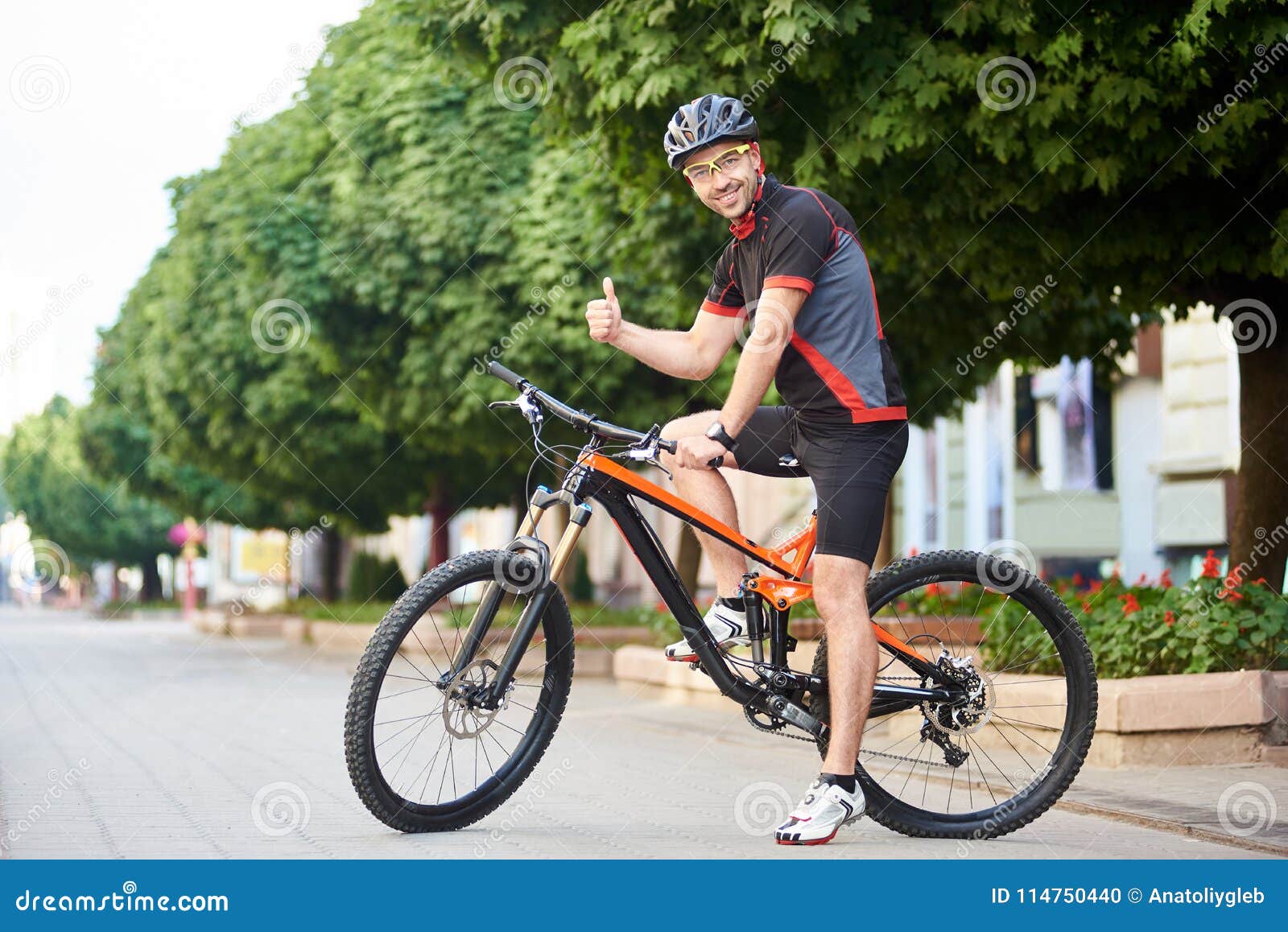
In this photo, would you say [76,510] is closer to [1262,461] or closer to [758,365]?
[1262,461]

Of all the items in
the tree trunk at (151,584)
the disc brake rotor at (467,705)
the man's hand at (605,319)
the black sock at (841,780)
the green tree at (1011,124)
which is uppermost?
the green tree at (1011,124)

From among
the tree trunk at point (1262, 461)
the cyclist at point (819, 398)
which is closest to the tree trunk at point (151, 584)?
the tree trunk at point (1262, 461)

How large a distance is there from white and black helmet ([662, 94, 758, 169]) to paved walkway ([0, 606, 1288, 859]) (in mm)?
2079

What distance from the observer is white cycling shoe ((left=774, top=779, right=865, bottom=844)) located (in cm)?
514

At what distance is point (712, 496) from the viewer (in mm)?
5289

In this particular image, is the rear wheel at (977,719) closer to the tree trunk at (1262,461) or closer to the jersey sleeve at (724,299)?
the jersey sleeve at (724,299)

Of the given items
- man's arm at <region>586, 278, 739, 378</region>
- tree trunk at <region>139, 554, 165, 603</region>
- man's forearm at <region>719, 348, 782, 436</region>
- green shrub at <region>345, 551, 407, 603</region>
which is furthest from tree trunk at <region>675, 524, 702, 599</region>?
tree trunk at <region>139, 554, 165, 603</region>

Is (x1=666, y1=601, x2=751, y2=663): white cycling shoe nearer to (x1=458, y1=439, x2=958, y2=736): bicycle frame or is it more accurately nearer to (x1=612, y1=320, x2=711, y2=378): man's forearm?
(x1=458, y1=439, x2=958, y2=736): bicycle frame

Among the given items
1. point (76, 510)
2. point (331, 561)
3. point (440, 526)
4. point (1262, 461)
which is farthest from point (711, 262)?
point (76, 510)

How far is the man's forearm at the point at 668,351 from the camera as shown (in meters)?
5.46

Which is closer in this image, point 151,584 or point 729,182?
point 729,182

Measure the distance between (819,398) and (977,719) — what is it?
1.17 m
